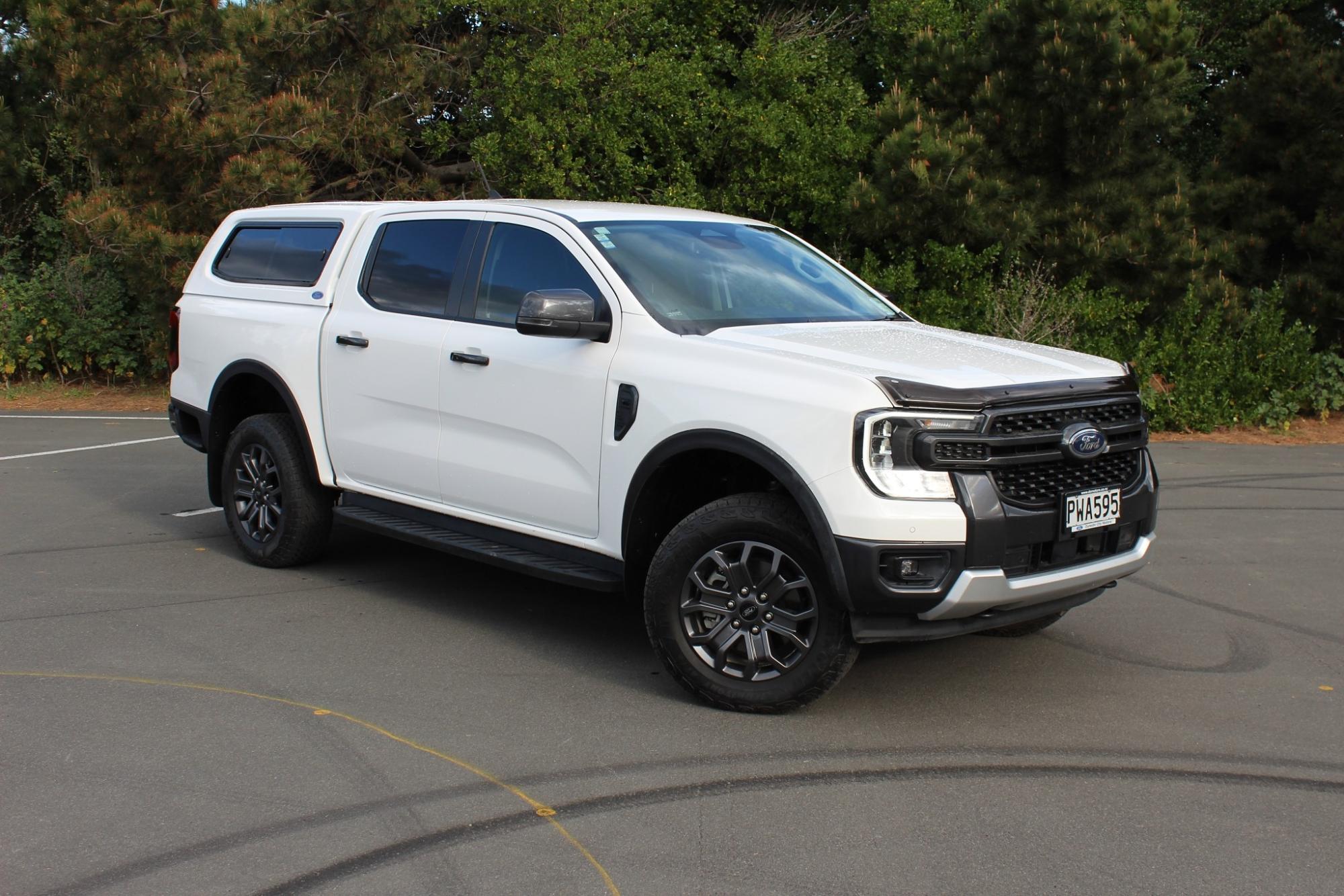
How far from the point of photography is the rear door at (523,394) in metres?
5.54

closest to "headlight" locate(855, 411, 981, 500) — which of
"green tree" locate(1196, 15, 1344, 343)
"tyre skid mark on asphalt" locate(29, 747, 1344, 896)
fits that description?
"tyre skid mark on asphalt" locate(29, 747, 1344, 896)

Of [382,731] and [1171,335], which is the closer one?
[382,731]

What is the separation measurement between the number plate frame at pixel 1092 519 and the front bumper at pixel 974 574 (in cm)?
3

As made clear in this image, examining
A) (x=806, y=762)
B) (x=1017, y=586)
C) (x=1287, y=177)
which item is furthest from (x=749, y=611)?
(x=1287, y=177)

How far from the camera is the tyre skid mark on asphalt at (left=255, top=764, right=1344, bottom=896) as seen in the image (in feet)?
13.3

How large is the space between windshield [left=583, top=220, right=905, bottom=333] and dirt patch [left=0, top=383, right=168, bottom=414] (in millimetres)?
11394

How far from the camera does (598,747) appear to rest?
473cm

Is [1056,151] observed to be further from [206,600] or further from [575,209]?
[206,600]

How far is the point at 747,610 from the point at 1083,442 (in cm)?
141

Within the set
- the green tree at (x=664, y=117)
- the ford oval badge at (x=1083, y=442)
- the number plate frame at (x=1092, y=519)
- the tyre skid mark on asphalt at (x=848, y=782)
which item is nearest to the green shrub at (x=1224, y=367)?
the green tree at (x=664, y=117)

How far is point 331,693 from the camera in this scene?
17.3 ft

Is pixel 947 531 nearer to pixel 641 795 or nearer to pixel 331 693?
pixel 641 795

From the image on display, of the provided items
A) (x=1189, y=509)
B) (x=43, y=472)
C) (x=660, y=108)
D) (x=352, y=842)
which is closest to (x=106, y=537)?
(x=43, y=472)

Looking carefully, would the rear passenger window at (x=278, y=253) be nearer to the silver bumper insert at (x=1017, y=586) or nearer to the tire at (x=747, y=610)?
the tire at (x=747, y=610)
